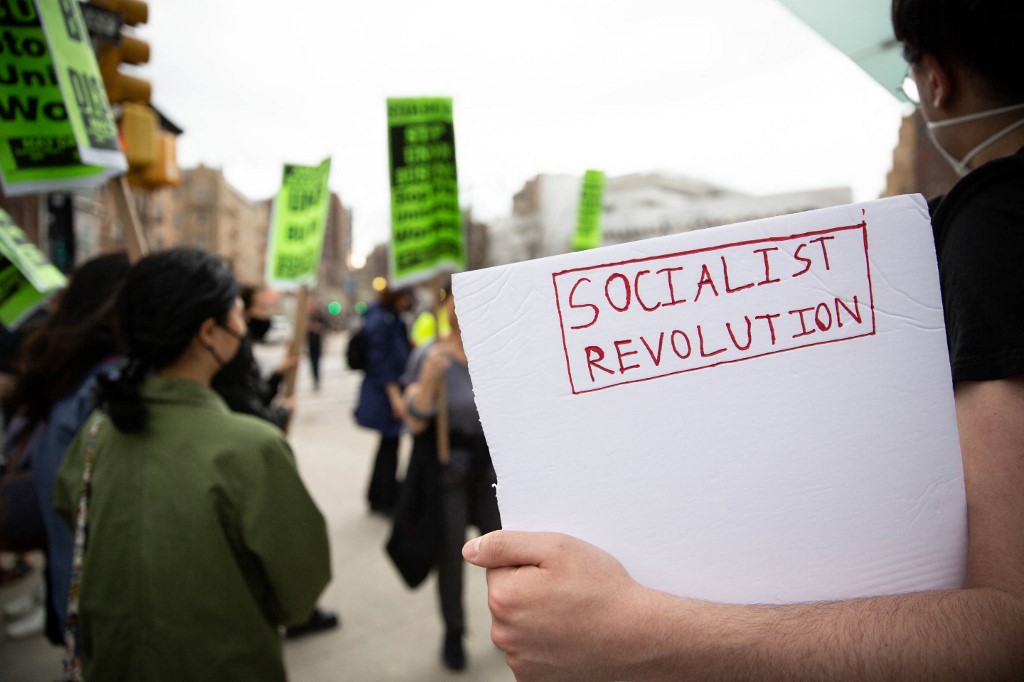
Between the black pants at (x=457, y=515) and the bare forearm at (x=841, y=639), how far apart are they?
2.37 meters

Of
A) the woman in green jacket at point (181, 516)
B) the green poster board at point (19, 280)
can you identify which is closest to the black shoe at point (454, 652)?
the woman in green jacket at point (181, 516)

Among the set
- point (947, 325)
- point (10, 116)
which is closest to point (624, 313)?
point (947, 325)

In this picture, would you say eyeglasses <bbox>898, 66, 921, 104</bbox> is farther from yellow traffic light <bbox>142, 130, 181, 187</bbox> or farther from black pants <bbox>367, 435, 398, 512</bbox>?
A: black pants <bbox>367, 435, 398, 512</bbox>

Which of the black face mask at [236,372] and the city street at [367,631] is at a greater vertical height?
the black face mask at [236,372]

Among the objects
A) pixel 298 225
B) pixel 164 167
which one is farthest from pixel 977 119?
pixel 164 167

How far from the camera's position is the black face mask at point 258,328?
2.80m

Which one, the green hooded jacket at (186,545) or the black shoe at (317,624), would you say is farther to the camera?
the black shoe at (317,624)

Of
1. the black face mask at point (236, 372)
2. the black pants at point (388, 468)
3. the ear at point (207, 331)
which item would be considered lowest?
the black pants at point (388, 468)

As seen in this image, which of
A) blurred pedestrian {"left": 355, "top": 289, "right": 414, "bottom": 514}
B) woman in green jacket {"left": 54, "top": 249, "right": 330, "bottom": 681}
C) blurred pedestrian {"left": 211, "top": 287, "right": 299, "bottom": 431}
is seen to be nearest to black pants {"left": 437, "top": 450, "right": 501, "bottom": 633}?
blurred pedestrian {"left": 211, "top": 287, "right": 299, "bottom": 431}

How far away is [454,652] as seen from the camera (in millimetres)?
3123

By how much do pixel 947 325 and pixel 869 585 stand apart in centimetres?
39

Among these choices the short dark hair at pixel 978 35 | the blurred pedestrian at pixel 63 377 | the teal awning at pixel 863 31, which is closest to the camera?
the short dark hair at pixel 978 35

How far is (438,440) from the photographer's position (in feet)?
10.3

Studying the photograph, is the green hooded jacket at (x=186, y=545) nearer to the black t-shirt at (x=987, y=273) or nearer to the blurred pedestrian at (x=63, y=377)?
the blurred pedestrian at (x=63, y=377)
